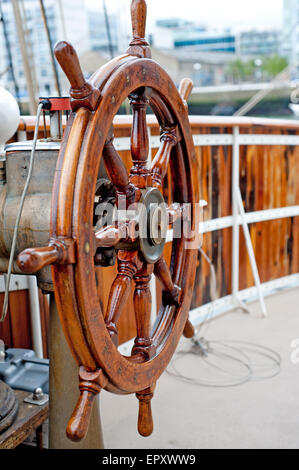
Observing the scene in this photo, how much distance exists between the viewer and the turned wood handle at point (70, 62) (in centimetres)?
74

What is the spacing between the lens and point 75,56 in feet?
2.51

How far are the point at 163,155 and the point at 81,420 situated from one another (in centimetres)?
55

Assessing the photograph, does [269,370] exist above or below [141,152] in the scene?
below

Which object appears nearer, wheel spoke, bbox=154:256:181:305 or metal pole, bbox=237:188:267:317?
wheel spoke, bbox=154:256:181:305

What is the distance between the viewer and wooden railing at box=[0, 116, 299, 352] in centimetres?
257

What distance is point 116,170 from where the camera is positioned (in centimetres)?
91

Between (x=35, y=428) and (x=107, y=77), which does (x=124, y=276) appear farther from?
(x=35, y=428)

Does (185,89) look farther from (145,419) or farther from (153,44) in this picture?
(153,44)

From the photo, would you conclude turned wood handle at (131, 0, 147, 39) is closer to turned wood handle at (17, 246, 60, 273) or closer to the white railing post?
turned wood handle at (17, 246, 60, 273)

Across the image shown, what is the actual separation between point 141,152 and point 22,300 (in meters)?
0.91

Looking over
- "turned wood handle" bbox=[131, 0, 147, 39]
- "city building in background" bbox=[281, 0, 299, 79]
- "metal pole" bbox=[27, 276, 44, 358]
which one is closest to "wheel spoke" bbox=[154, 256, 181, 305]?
"turned wood handle" bbox=[131, 0, 147, 39]

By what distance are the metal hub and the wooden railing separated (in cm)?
131

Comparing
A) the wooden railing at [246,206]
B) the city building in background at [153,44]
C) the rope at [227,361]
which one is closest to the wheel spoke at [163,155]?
the rope at [227,361]
